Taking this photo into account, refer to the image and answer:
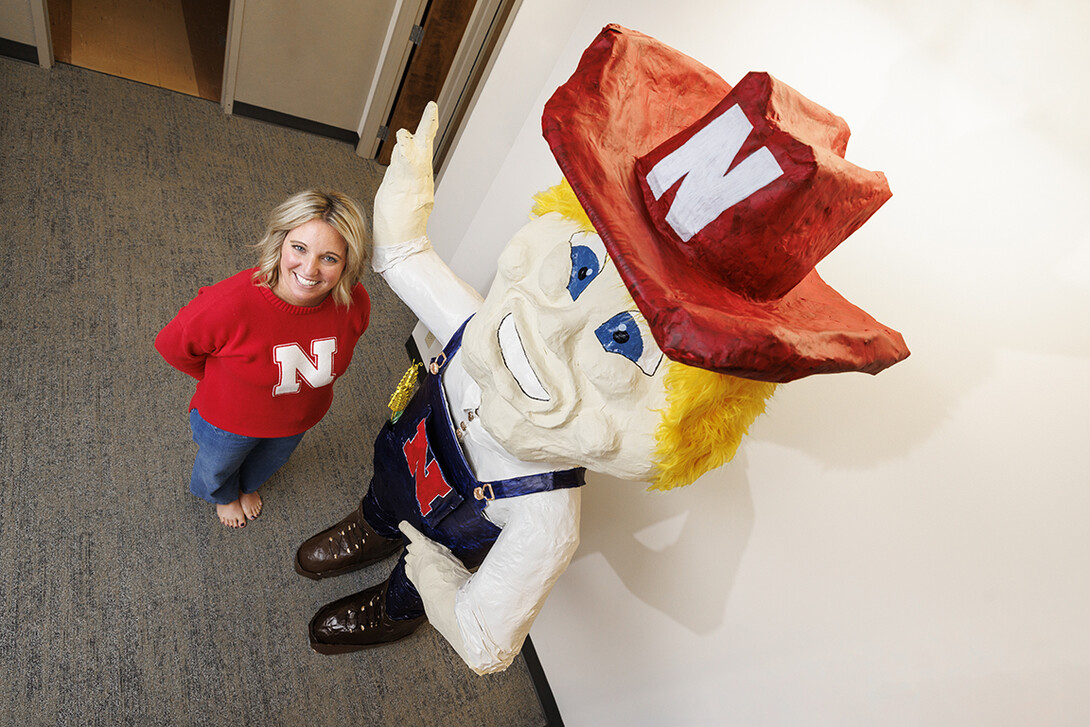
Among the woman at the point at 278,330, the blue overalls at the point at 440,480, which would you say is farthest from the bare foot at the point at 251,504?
the blue overalls at the point at 440,480

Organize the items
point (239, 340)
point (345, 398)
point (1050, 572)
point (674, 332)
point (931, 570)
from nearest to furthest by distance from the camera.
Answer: point (674, 332)
point (1050, 572)
point (931, 570)
point (239, 340)
point (345, 398)

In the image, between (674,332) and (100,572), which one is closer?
(674,332)

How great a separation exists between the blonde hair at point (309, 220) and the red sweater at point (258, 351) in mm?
49

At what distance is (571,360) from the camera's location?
1.06 m

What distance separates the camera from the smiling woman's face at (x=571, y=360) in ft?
3.34

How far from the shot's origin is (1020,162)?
110 cm

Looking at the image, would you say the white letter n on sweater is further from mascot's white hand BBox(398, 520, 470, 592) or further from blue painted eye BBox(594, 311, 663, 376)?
blue painted eye BBox(594, 311, 663, 376)

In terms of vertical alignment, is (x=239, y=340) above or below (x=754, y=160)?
below

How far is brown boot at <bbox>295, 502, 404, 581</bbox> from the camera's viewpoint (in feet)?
6.40

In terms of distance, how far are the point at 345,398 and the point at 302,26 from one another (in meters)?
2.09

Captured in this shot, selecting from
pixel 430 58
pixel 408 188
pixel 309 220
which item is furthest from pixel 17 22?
pixel 408 188

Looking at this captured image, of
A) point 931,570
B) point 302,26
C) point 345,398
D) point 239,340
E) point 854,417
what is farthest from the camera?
point 302,26

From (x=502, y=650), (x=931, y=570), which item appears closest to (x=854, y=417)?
(x=931, y=570)

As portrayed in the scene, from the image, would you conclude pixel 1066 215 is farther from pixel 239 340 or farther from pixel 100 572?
pixel 100 572
